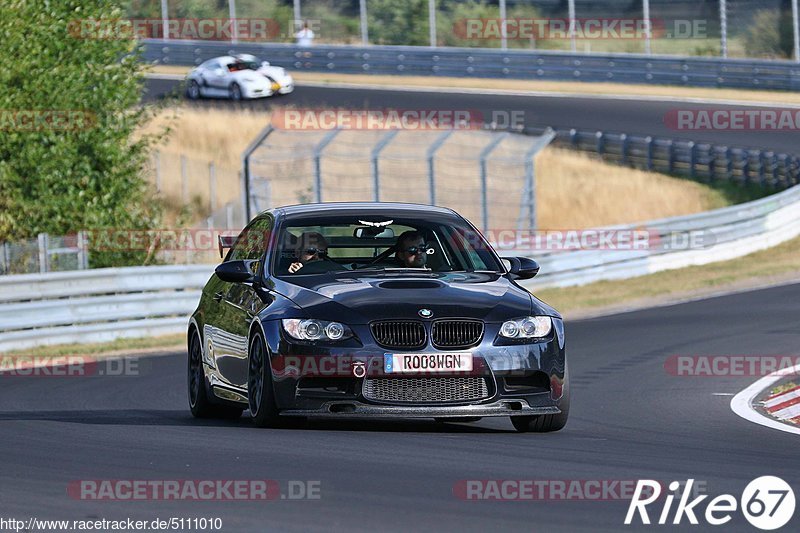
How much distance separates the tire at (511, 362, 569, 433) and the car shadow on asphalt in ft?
0.48

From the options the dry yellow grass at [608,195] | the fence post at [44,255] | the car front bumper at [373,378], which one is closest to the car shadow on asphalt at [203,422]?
the car front bumper at [373,378]

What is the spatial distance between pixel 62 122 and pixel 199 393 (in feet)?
41.4

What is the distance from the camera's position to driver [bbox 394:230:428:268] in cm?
1086

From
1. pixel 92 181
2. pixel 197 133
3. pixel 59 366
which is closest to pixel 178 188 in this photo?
pixel 197 133

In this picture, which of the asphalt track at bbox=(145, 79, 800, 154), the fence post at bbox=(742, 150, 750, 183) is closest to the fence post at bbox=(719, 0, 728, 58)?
the asphalt track at bbox=(145, 79, 800, 154)

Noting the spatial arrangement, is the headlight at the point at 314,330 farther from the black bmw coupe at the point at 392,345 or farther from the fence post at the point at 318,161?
the fence post at the point at 318,161

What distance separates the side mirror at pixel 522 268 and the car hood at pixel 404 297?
40 cm

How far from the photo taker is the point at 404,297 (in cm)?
980

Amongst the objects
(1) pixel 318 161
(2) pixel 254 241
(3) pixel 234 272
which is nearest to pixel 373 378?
(3) pixel 234 272

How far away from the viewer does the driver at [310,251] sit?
424 inches

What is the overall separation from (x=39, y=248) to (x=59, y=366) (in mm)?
3538

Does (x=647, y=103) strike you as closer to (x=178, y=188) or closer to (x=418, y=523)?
(x=178, y=188)

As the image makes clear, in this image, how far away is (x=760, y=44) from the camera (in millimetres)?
44719

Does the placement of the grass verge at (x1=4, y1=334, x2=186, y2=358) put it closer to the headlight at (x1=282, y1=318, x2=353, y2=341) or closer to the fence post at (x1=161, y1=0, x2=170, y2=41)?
the headlight at (x1=282, y1=318, x2=353, y2=341)
